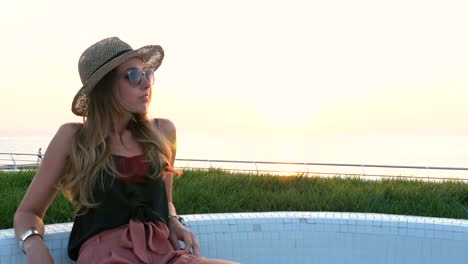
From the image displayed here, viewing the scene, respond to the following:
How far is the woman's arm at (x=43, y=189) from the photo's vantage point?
7.70 ft

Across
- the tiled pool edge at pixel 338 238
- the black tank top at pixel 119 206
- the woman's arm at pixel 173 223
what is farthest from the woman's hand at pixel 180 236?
the tiled pool edge at pixel 338 238

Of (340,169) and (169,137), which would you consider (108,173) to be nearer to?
(169,137)

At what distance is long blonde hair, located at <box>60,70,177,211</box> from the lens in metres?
2.36

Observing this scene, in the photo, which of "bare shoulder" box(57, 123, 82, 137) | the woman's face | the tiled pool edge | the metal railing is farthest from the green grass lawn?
the woman's face

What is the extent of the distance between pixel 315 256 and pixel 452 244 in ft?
3.25

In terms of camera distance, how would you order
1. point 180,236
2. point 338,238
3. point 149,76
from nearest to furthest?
point 149,76, point 180,236, point 338,238

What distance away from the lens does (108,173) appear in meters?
2.39

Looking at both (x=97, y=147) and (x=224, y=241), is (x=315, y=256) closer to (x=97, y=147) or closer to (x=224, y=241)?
(x=224, y=241)

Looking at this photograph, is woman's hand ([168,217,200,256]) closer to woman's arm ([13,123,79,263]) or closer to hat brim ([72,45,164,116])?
woman's arm ([13,123,79,263])

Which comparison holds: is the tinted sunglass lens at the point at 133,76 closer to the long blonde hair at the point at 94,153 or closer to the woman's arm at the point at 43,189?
the long blonde hair at the point at 94,153

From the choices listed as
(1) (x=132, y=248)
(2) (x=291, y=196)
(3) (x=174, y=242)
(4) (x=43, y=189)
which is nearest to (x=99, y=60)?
(4) (x=43, y=189)

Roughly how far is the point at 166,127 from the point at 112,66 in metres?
0.54

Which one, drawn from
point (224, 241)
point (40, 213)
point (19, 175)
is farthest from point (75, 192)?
point (19, 175)

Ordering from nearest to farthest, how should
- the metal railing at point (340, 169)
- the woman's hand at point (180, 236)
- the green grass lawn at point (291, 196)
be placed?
the woman's hand at point (180, 236) < the green grass lawn at point (291, 196) < the metal railing at point (340, 169)
